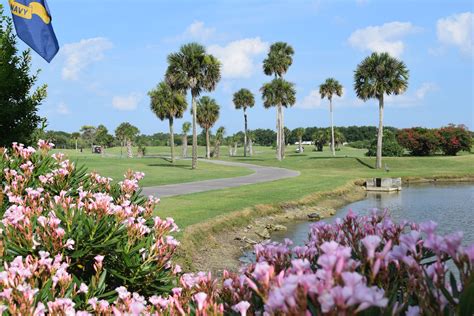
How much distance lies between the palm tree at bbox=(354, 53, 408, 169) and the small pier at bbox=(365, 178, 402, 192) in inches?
770

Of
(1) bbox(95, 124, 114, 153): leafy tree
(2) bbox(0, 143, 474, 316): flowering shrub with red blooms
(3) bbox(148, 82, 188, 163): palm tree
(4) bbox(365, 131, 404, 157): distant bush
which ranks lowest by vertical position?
(4) bbox(365, 131, 404, 157): distant bush

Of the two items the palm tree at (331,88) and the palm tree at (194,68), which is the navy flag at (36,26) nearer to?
the palm tree at (194,68)

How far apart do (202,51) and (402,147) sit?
44711 millimetres

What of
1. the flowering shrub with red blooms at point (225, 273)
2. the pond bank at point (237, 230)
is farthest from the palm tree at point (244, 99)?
the flowering shrub with red blooms at point (225, 273)

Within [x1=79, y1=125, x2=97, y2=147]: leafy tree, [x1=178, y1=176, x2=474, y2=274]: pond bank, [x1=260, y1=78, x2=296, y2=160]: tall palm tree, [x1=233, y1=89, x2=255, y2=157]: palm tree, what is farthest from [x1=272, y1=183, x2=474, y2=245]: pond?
[x1=79, y1=125, x2=97, y2=147]: leafy tree

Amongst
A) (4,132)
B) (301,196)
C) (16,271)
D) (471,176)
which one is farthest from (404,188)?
(16,271)

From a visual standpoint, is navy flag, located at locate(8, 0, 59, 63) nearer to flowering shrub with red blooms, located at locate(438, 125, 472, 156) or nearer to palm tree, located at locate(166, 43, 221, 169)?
palm tree, located at locate(166, 43, 221, 169)

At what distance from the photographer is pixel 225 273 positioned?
3.19 meters

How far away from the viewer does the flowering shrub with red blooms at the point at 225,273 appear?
166 cm

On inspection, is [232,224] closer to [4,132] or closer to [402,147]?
[4,132]

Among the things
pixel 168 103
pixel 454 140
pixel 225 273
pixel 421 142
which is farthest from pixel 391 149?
pixel 225 273

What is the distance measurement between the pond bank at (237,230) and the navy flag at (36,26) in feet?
24.1

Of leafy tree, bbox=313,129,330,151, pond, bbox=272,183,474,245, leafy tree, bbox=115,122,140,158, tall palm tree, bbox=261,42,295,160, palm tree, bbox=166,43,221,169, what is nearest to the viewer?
pond, bbox=272,183,474,245

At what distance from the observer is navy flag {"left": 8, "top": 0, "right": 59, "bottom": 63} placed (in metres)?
12.2
